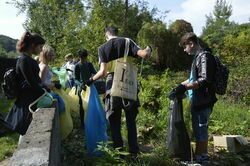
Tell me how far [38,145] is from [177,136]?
82.6 inches

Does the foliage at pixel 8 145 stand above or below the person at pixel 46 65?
below

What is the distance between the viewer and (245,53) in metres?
13.3

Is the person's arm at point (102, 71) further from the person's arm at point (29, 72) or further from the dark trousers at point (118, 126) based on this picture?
the person's arm at point (29, 72)

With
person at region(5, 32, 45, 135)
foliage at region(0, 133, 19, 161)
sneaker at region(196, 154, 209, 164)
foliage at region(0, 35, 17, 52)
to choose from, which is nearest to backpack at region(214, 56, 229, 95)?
sneaker at region(196, 154, 209, 164)

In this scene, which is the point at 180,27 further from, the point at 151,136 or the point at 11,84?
the point at 11,84

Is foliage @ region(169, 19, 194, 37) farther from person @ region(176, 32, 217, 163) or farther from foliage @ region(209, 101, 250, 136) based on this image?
person @ region(176, 32, 217, 163)

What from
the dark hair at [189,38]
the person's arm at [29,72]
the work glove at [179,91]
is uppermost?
the dark hair at [189,38]

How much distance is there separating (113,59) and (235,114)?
12.6 feet

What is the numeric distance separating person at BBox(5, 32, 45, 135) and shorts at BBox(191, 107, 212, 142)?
80.5 inches

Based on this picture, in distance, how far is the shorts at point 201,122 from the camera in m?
3.66

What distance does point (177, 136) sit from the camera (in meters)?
3.67

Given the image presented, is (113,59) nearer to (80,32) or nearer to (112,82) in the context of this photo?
(112,82)

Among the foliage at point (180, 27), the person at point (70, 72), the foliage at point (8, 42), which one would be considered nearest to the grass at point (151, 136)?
the person at point (70, 72)

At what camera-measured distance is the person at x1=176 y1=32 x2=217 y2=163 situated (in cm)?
343
